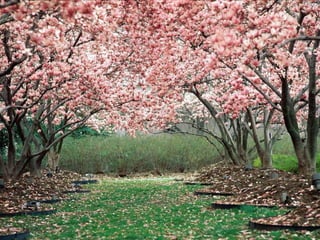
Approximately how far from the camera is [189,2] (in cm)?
1047

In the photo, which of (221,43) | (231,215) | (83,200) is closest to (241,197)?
(231,215)

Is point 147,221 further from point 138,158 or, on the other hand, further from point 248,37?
point 138,158

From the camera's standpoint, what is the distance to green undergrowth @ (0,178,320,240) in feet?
31.8

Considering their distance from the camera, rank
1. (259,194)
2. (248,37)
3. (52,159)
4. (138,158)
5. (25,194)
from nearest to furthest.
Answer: (248,37)
(259,194)
(25,194)
(52,159)
(138,158)

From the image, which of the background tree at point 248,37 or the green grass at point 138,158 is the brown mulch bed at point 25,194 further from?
the green grass at point 138,158

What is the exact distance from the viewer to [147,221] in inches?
461

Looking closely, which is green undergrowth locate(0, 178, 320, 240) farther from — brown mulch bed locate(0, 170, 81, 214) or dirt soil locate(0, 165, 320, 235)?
brown mulch bed locate(0, 170, 81, 214)

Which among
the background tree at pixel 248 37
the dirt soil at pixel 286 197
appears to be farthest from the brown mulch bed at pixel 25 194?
the background tree at pixel 248 37

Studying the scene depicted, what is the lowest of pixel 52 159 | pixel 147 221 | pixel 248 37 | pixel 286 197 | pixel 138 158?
pixel 147 221

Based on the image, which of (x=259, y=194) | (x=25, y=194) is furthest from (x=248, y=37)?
(x=25, y=194)

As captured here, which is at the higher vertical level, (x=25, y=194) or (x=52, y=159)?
(x=52, y=159)

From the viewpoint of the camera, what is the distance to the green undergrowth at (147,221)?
31.8 ft

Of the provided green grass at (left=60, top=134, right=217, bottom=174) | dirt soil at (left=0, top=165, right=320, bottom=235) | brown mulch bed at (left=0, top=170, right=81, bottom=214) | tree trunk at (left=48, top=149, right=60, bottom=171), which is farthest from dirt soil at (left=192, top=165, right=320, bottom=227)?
green grass at (left=60, top=134, right=217, bottom=174)

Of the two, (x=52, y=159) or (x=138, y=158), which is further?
(x=138, y=158)
